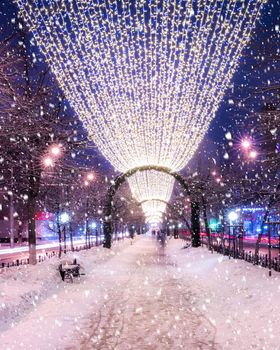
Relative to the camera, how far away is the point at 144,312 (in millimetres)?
11414

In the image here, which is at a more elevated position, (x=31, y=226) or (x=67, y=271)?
(x=31, y=226)

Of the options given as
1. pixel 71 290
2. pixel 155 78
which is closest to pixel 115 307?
pixel 71 290

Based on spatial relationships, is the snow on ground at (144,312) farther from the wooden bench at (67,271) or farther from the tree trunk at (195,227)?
the tree trunk at (195,227)

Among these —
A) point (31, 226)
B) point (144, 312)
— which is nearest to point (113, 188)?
point (31, 226)

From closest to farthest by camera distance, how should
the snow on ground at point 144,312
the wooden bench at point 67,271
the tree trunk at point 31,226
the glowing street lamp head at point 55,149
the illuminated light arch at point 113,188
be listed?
the snow on ground at point 144,312 → the wooden bench at point 67,271 → the glowing street lamp head at point 55,149 → the tree trunk at point 31,226 → the illuminated light arch at point 113,188

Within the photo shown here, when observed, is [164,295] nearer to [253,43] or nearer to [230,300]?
[230,300]

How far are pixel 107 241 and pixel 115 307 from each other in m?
29.9

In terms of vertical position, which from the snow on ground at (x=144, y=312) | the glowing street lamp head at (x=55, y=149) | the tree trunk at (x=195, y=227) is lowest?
the snow on ground at (x=144, y=312)

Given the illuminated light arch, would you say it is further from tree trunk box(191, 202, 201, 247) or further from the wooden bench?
the wooden bench

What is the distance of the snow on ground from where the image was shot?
27.9ft

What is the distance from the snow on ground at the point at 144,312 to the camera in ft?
27.9

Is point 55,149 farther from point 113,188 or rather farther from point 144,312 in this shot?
point 113,188

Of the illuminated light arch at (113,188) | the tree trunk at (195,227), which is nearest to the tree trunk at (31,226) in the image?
the tree trunk at (195,227)

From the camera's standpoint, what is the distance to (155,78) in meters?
14.2
